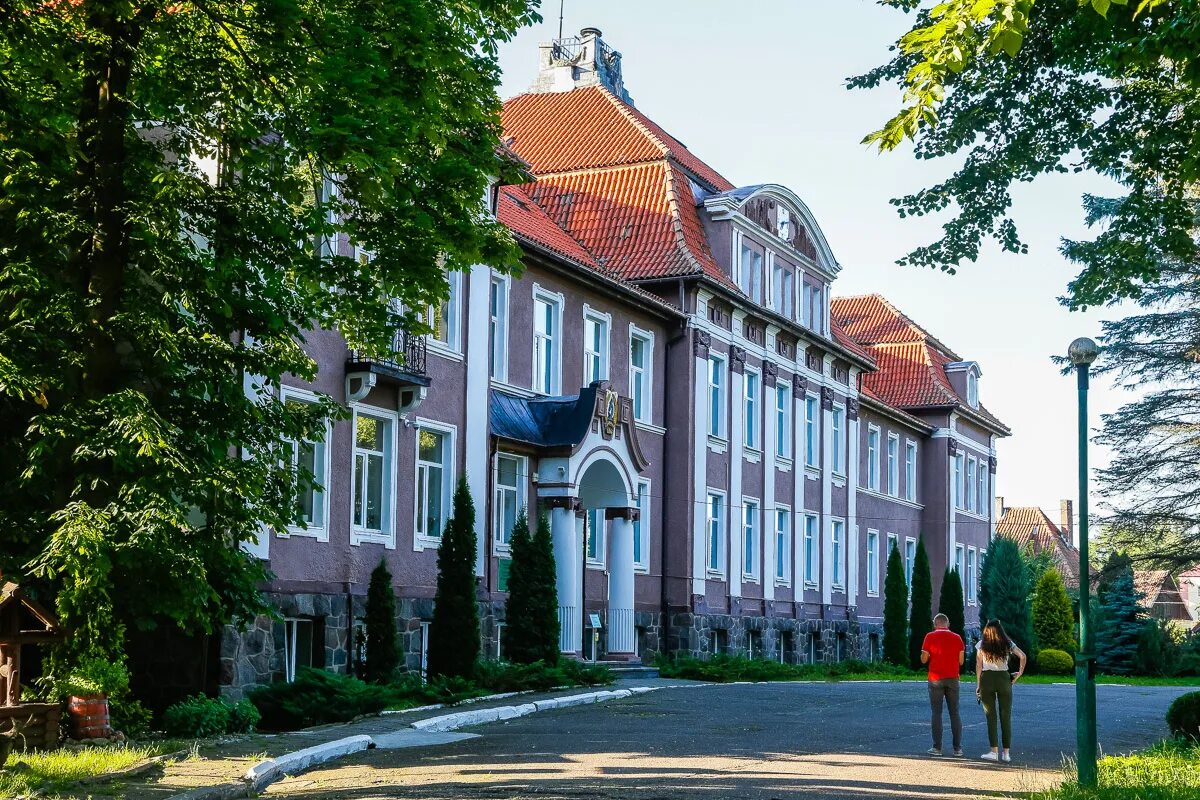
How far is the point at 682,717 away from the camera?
68.5 ft

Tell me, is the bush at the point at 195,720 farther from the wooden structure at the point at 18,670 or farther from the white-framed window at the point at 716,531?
the white-framed window at the point at 716,531

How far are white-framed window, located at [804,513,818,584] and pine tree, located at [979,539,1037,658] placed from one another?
9.99 metres

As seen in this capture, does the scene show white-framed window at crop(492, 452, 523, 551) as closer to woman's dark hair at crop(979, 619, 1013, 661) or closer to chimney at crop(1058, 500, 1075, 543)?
woman's dark hair at crop(979, 619, 1013, 661)

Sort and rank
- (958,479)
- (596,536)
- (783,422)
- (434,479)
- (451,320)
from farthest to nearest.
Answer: (958,479) → (783,422) → (596,536) → (451,320) → (434,479)

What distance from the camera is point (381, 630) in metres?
23.2

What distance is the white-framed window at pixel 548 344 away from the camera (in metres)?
30.8

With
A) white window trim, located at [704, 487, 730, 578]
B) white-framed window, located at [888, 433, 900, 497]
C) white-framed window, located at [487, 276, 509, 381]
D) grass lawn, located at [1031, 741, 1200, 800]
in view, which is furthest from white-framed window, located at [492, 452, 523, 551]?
white-framed window, located at [888, 433, 900, 497]

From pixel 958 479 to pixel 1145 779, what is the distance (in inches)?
1792

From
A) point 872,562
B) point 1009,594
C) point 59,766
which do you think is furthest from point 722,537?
point 59,766

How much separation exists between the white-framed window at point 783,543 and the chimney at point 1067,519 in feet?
225

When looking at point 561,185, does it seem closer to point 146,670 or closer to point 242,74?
point 146,670

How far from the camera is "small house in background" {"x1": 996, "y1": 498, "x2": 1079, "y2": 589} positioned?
104 metres

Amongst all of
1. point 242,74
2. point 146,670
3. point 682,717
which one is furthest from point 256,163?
point 682,717

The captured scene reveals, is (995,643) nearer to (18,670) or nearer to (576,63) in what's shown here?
(18,670)
